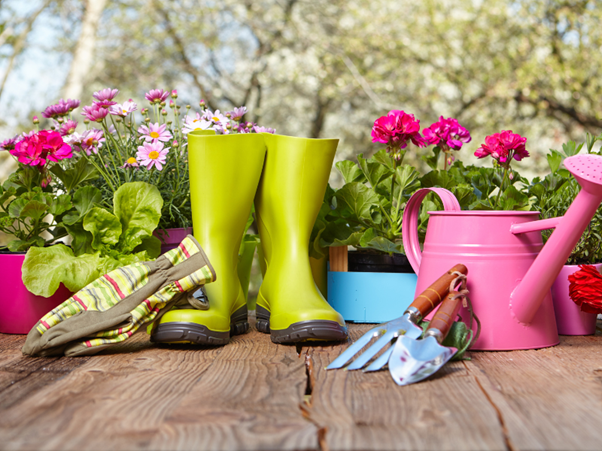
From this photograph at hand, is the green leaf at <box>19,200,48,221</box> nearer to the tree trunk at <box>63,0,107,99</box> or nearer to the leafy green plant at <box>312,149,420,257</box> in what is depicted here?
the leafy green plant at <box>312,149,420,257</box>

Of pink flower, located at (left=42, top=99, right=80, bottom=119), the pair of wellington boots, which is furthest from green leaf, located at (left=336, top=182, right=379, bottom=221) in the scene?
pink flower, located at (left=42, top=99, right=80, bottom=119)

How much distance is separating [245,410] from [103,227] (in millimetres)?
592

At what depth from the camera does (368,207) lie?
1.22 m

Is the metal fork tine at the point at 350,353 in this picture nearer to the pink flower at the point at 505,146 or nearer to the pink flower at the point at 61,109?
the pink flower at the point at 505,146

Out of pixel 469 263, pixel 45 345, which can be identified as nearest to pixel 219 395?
pixel 45 345

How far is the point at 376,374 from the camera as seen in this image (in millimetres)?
820

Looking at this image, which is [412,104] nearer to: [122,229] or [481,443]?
[122,229]

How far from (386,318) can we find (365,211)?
0.79 feet

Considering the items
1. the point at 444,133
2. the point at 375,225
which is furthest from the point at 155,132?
the point at 444,133

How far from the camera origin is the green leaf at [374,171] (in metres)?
1.26

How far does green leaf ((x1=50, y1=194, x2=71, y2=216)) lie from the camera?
1.11 m

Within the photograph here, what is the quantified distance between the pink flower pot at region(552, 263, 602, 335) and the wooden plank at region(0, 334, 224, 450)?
2.26ft

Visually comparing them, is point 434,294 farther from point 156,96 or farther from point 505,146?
point 156,96

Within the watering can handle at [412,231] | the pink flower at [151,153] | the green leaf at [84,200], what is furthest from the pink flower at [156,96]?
the watering can handle at [412,231]
